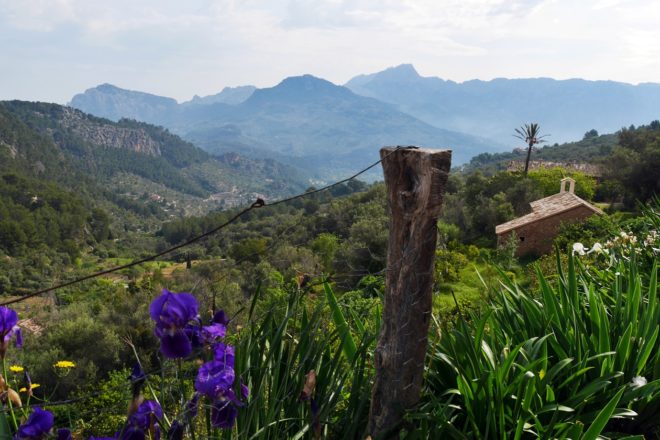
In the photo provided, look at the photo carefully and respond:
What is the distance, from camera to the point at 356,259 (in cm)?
1566

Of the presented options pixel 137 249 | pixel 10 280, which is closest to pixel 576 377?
pixel 10 280

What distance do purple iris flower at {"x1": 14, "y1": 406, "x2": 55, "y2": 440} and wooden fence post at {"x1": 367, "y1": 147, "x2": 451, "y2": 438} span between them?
1.07 m

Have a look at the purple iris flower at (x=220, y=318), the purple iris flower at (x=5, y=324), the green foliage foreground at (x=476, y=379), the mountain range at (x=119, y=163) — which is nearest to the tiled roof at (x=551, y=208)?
the green foliage foreground at (x=476, y=379)

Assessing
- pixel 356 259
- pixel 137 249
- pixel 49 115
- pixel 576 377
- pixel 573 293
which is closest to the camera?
pixel 576 377

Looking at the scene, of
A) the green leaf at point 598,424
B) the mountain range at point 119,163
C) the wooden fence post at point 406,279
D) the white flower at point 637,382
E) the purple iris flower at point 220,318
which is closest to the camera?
the purple iris flower at point 220,318

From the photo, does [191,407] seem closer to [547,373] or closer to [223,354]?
[223,354]

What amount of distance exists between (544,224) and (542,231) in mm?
255

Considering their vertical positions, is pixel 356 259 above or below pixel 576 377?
below

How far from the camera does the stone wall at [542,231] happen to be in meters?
16.7

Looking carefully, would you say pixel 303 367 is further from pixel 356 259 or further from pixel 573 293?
pixel 356 259

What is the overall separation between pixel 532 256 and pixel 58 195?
66253 millimetres

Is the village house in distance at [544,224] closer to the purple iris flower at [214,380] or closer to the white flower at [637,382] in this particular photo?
the white flower at [637,382]

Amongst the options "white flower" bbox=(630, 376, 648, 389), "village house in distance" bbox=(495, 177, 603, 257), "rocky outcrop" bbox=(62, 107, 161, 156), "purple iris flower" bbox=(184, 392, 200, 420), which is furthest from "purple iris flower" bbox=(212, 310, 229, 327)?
"rocky outcrop" bbox=(62, 107, 161, 156)

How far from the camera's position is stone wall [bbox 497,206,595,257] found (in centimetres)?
1666
